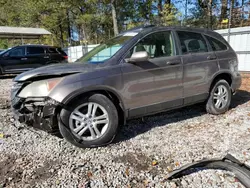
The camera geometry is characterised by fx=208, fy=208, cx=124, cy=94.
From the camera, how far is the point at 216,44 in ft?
13.9

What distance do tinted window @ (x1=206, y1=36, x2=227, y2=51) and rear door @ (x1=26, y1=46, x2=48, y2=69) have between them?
951cm

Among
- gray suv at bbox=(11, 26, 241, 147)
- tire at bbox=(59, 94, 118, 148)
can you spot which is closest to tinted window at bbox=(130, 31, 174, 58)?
gray suv at bbox=(11, 26, 241, 147)

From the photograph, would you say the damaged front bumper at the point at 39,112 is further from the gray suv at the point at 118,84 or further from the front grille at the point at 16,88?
the front grille at the point at 16,88

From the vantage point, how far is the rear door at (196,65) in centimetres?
371

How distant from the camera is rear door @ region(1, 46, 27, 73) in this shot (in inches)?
414

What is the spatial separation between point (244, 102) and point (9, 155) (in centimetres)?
505

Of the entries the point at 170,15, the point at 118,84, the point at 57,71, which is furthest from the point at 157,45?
the point at 170,15

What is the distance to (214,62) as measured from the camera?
4051mm

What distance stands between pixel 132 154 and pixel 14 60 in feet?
33.3

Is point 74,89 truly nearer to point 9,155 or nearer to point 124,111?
point 124,111

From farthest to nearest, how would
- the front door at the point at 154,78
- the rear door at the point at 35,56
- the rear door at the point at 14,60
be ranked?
the rear door at the point at 35,56, the rear door at the point at 14,60, the front door at the point at 154,78

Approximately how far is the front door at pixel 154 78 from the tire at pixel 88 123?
0.33m

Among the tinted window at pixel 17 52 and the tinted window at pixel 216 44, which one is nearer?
the tinted window at pixel 216 44

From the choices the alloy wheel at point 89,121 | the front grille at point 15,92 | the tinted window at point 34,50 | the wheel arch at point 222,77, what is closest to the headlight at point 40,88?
the front grille at point 15,92
